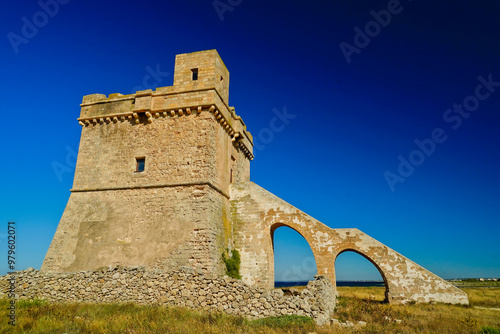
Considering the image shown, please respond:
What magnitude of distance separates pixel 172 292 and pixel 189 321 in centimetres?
274

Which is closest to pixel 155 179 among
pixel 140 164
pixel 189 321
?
pixel 140 164

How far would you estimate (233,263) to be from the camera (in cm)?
1472

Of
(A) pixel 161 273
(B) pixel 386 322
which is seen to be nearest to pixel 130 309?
(A) pixel 161 273

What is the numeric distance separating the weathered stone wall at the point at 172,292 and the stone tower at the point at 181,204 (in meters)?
1.27

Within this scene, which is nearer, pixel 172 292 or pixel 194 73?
pixel 172 292

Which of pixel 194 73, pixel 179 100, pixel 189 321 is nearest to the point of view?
pixel 189 321

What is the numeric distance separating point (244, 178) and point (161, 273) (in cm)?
957

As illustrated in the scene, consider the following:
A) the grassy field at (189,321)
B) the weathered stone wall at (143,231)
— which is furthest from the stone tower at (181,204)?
the grassy field at (189,321)

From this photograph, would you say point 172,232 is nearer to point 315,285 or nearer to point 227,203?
point 227,203

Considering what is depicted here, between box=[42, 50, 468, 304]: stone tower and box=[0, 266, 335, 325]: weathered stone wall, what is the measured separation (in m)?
1.27

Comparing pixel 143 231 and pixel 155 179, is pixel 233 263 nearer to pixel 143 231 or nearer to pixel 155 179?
pixel 143 231

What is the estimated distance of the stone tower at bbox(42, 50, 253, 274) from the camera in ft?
44.2

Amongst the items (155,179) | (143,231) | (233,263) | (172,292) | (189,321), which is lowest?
(189,321)

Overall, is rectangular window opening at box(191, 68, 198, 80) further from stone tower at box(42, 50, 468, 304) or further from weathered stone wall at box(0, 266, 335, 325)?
weathered stone wall at box(0, 266, 335, 325)
